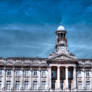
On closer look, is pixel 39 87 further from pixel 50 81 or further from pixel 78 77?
pixel 78 77

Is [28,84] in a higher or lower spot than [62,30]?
lower

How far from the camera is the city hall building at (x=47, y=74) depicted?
389ft

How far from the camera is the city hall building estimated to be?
4668 inches

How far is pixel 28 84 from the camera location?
391 ft

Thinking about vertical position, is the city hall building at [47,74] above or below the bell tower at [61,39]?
below

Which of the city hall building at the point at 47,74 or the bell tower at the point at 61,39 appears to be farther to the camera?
the bell tower at the point at 61,39

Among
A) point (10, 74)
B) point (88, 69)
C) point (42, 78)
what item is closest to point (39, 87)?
point (42, 78)

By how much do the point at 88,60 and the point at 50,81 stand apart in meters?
15.8

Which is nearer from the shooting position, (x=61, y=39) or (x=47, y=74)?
(x=47, y=74)

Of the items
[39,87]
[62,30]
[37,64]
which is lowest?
[39,87]

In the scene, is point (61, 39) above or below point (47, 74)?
above

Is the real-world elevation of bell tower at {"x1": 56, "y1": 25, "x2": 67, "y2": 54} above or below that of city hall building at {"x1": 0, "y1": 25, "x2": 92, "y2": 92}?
above

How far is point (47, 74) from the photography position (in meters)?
120

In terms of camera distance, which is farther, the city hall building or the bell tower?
the bell tower
